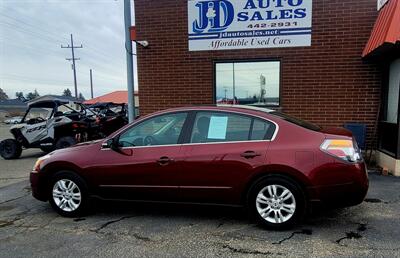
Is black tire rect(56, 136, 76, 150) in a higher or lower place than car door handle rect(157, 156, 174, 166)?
lower

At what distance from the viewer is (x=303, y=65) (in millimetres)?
9195

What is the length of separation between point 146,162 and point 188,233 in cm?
108

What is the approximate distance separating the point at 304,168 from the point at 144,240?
6.79 ft

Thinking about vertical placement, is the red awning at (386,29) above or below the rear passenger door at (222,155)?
above

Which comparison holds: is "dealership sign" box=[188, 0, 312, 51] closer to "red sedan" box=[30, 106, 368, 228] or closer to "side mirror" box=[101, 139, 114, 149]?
"red sedan" box=[30, 106, 368, 228]

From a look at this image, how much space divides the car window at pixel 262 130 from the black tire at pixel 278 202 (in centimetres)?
50

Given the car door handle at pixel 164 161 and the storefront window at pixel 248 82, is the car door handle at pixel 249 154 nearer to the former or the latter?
the car door handle at pixel 164 161

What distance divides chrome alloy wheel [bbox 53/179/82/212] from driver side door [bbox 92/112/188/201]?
38cm

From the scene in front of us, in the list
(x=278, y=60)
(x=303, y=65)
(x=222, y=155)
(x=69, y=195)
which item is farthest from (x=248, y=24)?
(x=69, y=195)

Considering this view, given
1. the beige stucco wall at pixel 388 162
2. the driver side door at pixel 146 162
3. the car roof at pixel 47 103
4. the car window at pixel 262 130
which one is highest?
the car roof at pixel 47 103

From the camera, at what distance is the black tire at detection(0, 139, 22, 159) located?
12406mm

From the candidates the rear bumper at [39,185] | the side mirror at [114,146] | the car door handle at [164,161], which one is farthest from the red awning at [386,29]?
the rear bumper at [39,185]

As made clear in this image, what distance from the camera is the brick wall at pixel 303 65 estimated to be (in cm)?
890

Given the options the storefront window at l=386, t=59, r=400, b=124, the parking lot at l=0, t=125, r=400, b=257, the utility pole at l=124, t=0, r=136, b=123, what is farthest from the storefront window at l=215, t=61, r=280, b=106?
the parking lot at l=0, t=125, r=400, b=257
